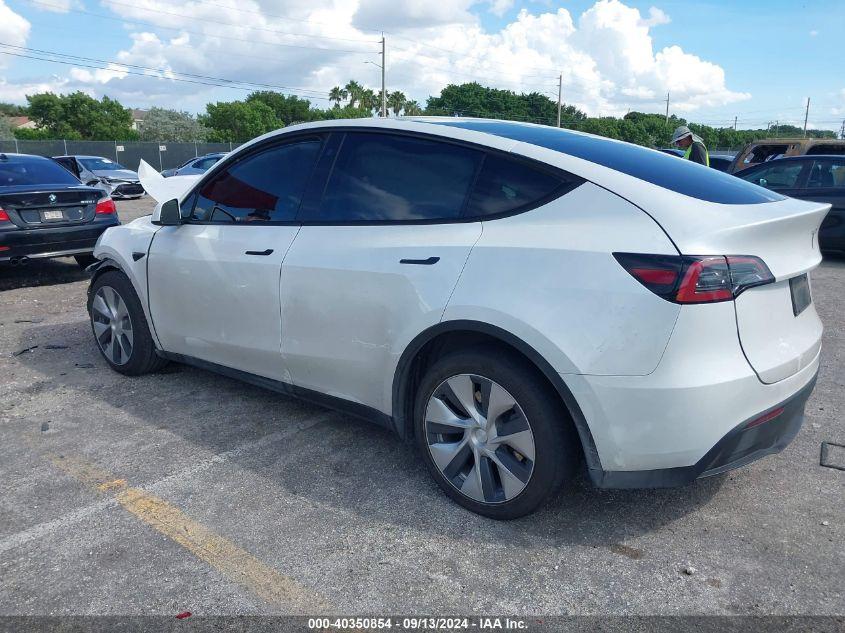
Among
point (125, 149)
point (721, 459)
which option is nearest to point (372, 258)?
point (721, 459)

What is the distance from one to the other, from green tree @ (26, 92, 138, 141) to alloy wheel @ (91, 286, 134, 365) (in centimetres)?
6059

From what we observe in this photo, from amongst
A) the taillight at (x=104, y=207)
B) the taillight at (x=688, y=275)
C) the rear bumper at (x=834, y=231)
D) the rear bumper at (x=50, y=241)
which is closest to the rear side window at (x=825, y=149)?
the rear bumper at (x=834, y=231)

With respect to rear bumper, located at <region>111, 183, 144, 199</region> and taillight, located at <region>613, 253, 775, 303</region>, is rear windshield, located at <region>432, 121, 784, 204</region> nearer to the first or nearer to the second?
taillight, located at <region>613, 253, 775, 303</region>

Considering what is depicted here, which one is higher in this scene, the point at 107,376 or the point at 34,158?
the point at 34,158

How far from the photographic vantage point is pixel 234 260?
3898 mm

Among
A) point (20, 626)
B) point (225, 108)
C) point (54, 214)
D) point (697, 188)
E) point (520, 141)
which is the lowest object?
point (20, 626)

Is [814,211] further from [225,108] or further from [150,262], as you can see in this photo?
[225,108]

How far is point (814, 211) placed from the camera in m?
3.00

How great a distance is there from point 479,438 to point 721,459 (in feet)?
3.15

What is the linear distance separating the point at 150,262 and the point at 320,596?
109 inches

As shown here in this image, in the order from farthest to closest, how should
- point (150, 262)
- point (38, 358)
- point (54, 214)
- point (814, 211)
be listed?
point (54, 214), point (38, 358), point (150, 262), point (814, 211)

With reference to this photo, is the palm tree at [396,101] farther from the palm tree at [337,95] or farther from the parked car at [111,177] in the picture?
the parked car at [111,177]

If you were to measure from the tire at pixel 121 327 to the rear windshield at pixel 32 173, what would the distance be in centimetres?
410

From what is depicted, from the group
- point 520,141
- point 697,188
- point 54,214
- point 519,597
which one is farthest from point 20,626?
point 54,214
